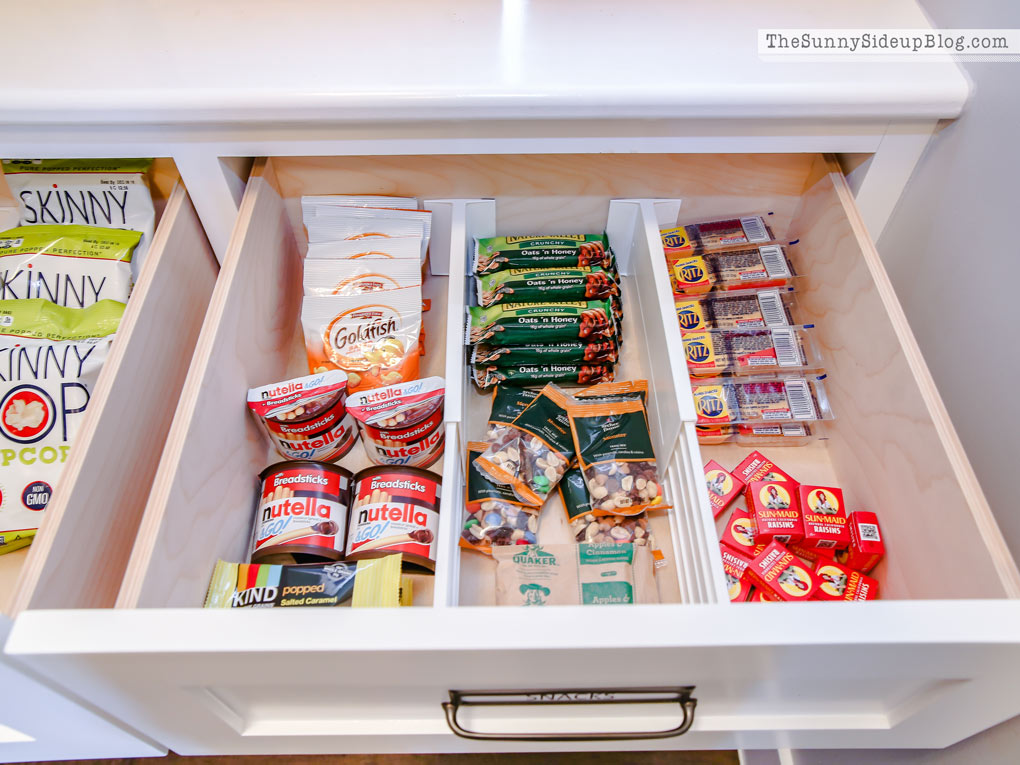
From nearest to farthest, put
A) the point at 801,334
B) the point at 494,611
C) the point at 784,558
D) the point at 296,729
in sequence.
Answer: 1. the point at 494,611
2. the point at 296,729
3. the point at 784,558
4. the point at 801,334

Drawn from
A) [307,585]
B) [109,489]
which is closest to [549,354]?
[307,585]

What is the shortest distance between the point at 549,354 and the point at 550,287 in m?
0.11

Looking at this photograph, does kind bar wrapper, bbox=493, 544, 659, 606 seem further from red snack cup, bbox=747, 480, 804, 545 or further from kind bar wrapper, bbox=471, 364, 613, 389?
kind bar wrapper, bbox=471, 364, 613, 389

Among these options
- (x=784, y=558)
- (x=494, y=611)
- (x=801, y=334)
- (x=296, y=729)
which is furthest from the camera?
(x=801, y=334)

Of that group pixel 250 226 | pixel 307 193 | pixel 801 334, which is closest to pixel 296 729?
pixel 250 226

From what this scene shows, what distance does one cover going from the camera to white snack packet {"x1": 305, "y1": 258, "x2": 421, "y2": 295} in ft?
3.22

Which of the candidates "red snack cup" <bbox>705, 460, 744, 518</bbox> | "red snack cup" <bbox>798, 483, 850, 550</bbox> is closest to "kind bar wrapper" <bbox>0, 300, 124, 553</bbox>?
"red snack cup" <bbox>705, 460, 744, 518</bbox>

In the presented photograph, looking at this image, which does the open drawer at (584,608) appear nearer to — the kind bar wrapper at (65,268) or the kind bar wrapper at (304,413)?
the kind bar wrapper at (304,413)

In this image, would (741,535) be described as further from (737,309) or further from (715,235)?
(715,235)

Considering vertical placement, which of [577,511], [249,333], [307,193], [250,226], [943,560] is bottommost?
[943,560]

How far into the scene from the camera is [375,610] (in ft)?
1.76

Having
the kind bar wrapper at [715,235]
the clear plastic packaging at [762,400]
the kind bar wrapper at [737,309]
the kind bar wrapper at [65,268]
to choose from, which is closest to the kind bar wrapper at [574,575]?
the clear plastic packaging at [762,400]

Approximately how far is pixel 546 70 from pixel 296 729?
0.81m

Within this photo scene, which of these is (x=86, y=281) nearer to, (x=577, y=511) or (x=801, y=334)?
(x=577, y=511)
